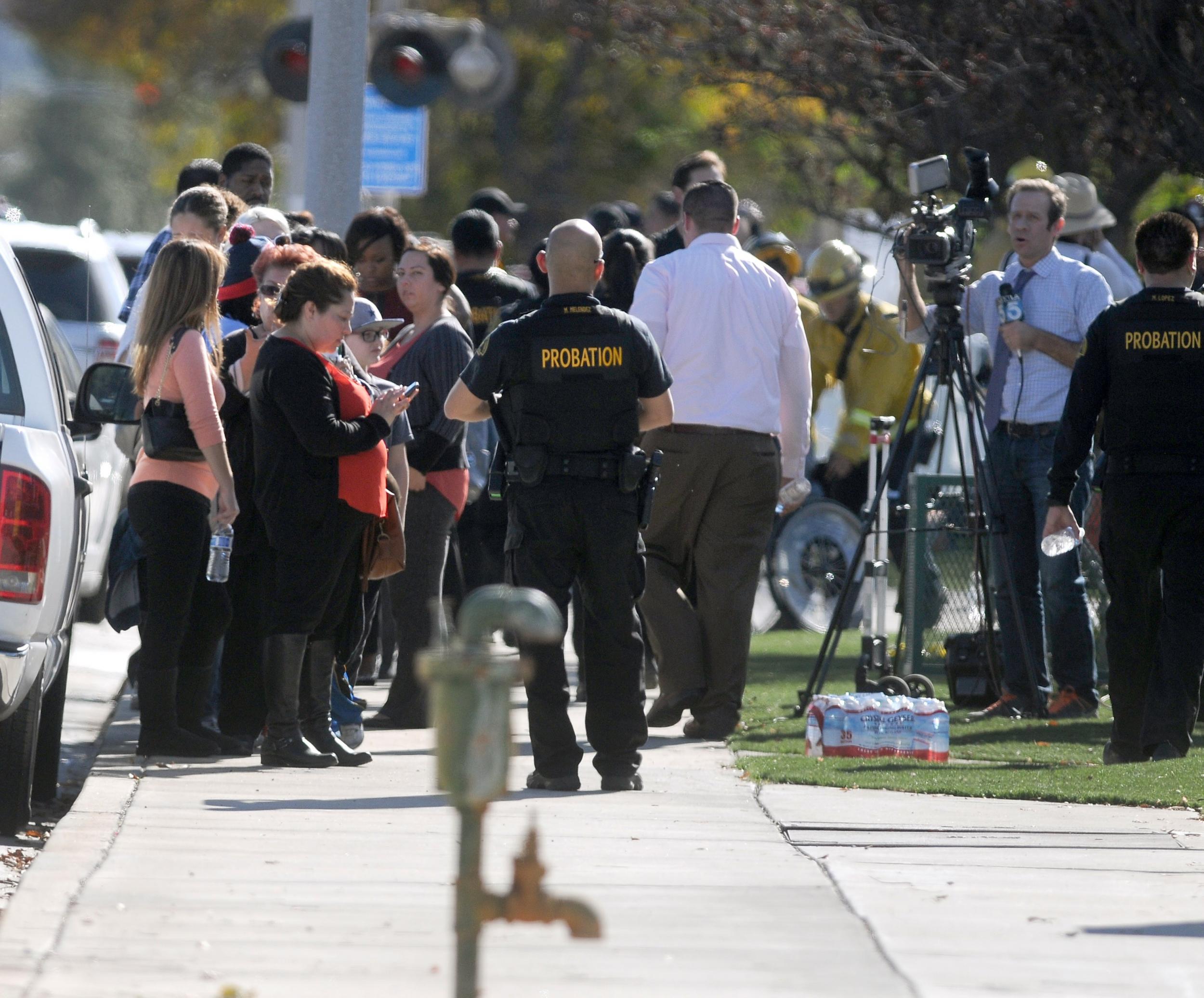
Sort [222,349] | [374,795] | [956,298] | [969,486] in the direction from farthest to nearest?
[969,486] → [956,298] → [222,349] → [374,795]

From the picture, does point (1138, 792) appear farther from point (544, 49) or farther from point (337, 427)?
point (544, 49)

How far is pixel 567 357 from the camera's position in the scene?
7.55m

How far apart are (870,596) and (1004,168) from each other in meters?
4.74

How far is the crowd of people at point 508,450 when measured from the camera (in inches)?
301

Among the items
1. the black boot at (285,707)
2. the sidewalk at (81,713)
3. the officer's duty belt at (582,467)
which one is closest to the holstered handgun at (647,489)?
the officer's duty belt at (582,467)

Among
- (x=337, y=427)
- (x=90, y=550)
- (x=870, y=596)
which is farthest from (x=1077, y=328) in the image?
(x=90, y=550)

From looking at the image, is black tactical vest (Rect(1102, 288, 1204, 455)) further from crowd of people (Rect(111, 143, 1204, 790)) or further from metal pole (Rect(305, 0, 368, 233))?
metal pole (Rect(305, 0, 368, 233))

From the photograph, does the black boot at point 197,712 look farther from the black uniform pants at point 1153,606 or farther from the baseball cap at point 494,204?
the baseball cap at point 494,204

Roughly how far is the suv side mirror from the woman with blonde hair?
0.20 meters

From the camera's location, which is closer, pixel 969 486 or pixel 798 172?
pixel 969 486

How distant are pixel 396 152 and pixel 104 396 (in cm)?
877

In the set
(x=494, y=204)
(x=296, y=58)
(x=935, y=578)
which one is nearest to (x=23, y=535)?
(x=935, y=578)

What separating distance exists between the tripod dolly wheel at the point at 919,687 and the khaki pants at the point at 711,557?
0.72m

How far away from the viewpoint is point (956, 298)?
9.86 meters
